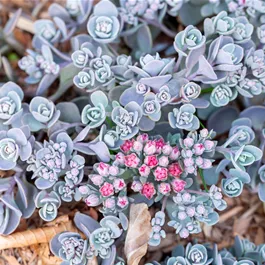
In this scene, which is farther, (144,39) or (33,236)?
(144,39)

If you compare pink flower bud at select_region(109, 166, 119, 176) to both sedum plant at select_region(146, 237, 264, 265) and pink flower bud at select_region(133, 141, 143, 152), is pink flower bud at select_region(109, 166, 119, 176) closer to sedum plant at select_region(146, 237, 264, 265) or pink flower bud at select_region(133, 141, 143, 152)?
pink flower bud at select_region(133, 141, 143, 152)

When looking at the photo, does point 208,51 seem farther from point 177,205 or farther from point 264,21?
point 177,205

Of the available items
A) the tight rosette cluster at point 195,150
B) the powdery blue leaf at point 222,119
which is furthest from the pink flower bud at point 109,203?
the powdery blue leaf at point 222,119

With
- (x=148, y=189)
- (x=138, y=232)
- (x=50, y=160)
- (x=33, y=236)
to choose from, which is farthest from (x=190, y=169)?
(x=33, y=236)

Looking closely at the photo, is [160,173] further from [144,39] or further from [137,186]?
[144,39]

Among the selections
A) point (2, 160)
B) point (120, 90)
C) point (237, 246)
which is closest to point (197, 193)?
point (237, 246)

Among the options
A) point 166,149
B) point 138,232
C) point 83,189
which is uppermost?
point 166,149

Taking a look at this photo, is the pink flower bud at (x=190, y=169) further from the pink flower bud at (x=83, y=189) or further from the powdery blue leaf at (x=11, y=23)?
the powdery blue leaf at (x=11, y=23)
